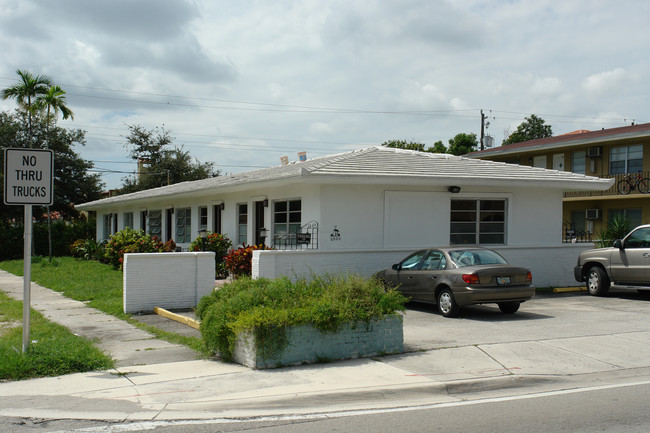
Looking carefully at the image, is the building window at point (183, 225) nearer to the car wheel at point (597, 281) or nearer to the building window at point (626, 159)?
the car wheel at point (597, 281)

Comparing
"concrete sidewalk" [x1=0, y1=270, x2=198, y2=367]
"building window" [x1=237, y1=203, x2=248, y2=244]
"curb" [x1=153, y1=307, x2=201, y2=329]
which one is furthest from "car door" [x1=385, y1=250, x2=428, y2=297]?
"building window" [x1=237, y1=203, x2=248, y2=244]

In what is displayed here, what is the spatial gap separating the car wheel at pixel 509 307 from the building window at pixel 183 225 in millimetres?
14740

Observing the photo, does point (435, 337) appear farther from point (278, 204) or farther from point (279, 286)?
point (278, 204)

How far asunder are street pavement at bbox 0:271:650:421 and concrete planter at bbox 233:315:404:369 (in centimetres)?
17

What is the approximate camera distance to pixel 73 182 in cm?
4122

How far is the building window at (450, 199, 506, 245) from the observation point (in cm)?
1783

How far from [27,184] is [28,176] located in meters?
0.12

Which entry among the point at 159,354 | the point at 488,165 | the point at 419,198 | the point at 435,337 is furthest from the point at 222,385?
the point at 488,165

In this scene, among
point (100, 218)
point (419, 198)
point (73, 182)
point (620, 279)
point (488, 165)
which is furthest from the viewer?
point (73, 182)

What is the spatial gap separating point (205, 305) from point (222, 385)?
8.72 feet

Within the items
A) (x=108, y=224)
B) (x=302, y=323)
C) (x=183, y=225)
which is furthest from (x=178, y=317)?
(x=108, y=224)

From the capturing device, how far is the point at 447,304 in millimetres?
12648

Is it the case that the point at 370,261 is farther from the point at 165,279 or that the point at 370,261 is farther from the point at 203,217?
the point at 203,217

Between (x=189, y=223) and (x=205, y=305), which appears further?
(x=189, y=223)
